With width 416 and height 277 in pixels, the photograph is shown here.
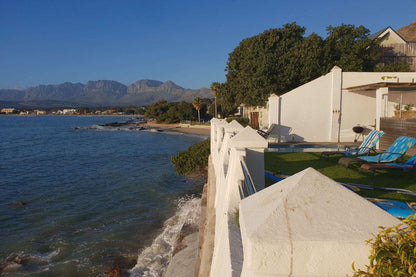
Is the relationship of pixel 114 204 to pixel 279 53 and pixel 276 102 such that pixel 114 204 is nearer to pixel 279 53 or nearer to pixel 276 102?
pixel 276 102

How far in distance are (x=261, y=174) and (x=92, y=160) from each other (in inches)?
1081

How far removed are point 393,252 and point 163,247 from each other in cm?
867

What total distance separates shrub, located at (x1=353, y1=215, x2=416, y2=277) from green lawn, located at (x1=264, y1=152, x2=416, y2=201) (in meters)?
5.28

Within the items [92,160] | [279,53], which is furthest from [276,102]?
[92,160]

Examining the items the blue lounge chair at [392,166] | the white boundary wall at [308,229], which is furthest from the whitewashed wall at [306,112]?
the white boundary wall at [308,229]

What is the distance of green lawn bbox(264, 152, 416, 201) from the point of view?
636 centimetres

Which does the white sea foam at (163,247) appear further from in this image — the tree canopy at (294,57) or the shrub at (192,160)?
the tree canopy at (294,57)

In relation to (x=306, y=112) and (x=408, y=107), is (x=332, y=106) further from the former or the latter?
(x=408, y=107)

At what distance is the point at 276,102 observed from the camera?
17.0 metres

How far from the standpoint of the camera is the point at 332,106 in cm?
1608

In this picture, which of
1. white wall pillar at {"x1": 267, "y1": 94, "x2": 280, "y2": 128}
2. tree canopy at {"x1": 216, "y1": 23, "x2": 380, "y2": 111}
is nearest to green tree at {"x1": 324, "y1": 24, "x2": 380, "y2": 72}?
tree canopy at {"x1": 216, "y1": 23, "x2": 380, "y2": 111}

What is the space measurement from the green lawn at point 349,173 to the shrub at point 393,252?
528 centimetres

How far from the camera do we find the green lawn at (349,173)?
20.9ft

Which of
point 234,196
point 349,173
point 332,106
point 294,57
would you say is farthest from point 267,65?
point 234,196
